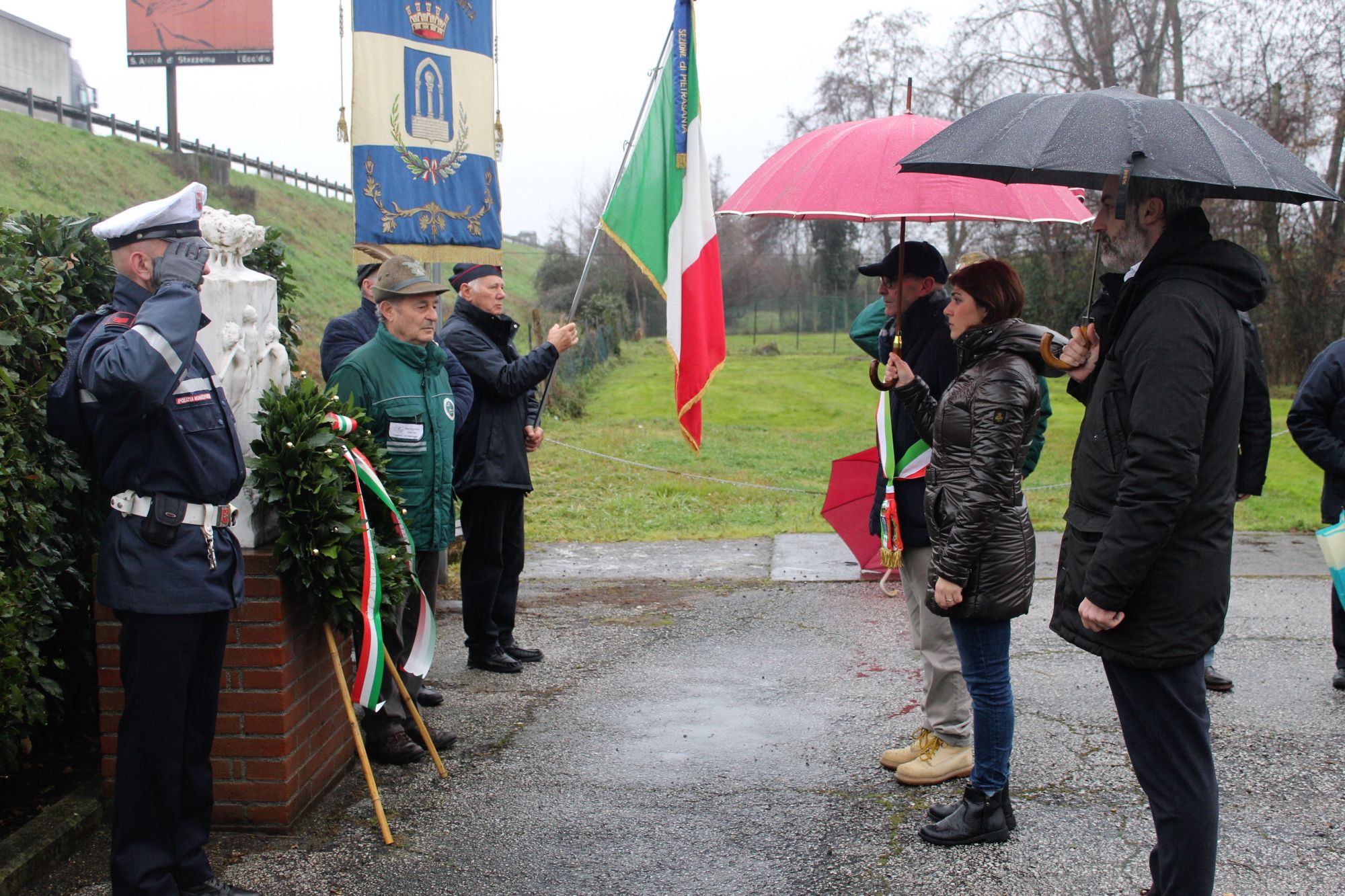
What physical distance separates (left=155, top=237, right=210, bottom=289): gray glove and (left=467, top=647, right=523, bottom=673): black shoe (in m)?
2.86

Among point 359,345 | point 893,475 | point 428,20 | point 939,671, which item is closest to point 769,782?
point 939,671

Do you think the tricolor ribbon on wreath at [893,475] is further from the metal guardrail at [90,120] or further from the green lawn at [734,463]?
the metal guardrail at [90,120]

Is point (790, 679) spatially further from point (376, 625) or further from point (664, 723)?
point (376, 625)

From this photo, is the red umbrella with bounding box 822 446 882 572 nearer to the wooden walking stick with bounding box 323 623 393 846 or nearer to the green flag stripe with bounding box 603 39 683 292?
the green flag stripe with bounding box 603 39 683 292

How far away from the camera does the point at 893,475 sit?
4195 mm

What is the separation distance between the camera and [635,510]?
11125 millimetres

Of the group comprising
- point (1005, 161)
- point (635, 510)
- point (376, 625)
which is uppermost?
point (1005, 161)

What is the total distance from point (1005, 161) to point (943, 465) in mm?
1013

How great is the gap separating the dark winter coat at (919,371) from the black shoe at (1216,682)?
195 centimetres

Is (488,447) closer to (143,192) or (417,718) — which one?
(417,718)


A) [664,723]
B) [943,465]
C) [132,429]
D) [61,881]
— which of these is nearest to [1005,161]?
[943,465]

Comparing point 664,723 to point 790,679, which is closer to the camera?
point 664,723

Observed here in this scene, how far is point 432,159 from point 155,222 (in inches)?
156

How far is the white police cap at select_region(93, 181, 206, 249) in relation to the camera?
299 centimetres
